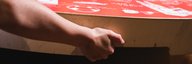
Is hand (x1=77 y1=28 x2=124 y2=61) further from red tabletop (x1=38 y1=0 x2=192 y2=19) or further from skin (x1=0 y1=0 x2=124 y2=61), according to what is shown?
red tabletop (x1=38 y1=0 x2=192 y2=19)

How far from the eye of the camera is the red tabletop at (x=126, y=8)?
1.78 feet

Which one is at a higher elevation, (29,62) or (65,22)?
(65,22)

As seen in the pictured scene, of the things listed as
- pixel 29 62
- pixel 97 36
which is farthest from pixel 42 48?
pixel 97 36

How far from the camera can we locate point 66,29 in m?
0.37

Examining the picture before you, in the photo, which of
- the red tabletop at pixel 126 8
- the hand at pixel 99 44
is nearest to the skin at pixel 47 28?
the hand at pixel 99 44

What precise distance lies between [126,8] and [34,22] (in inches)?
10.8

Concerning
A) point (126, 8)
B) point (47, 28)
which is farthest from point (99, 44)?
point (126, 8)

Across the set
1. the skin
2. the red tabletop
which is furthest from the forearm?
the red tabletop

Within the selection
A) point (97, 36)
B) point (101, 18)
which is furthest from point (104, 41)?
point (101, 18)

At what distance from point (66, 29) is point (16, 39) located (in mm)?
176

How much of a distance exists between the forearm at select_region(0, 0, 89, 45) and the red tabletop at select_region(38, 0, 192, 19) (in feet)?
0.49

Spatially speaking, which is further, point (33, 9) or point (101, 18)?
point (101, 18)

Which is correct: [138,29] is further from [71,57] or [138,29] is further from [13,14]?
[13,14]

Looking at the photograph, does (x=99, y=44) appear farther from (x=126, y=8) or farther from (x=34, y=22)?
(x=126, y=8)
